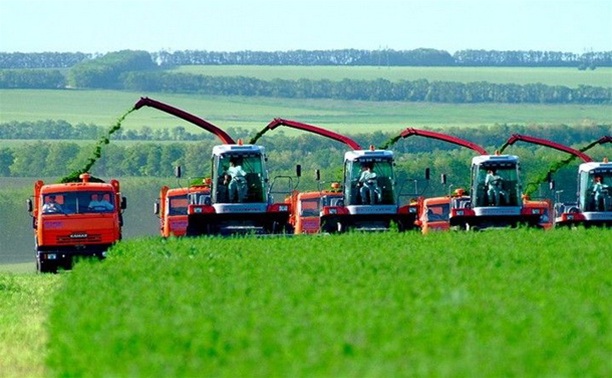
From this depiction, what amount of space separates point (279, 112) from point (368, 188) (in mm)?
126139

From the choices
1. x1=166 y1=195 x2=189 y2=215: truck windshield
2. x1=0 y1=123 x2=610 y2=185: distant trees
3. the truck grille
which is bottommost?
x1=0 y1=123 x2=610 y2=185: distant trees

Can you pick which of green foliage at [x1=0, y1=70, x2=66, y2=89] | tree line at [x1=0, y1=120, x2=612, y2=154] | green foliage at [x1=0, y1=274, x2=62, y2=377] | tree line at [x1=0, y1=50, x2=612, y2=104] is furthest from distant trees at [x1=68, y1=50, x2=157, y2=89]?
green foliage at [x1=0, y1=274, x2=62, y2=377]

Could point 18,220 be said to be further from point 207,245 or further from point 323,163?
point 207,245

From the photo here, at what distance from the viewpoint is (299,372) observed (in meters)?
12.9

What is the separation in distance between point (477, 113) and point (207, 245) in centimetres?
14090

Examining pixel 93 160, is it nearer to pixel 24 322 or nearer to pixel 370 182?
pixel 370 182

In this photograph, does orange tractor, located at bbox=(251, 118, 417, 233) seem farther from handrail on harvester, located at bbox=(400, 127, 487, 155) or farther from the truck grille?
handrail on harvester, located at bbox=(400, 127, 487, 155)

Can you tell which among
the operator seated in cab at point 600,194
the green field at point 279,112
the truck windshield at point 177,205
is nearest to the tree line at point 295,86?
the green field at point 279,112

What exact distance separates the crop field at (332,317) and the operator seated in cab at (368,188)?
1679 centimetres

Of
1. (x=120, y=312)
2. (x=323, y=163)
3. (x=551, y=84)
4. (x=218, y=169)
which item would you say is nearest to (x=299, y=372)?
(x=120, y=312)

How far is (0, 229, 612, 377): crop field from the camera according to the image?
13477 mm

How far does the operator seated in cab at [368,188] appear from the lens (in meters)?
44.0

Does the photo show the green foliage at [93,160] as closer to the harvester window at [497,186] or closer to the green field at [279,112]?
the harvester window at [497,186]

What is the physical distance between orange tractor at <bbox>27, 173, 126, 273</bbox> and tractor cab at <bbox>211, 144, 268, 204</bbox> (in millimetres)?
2937
